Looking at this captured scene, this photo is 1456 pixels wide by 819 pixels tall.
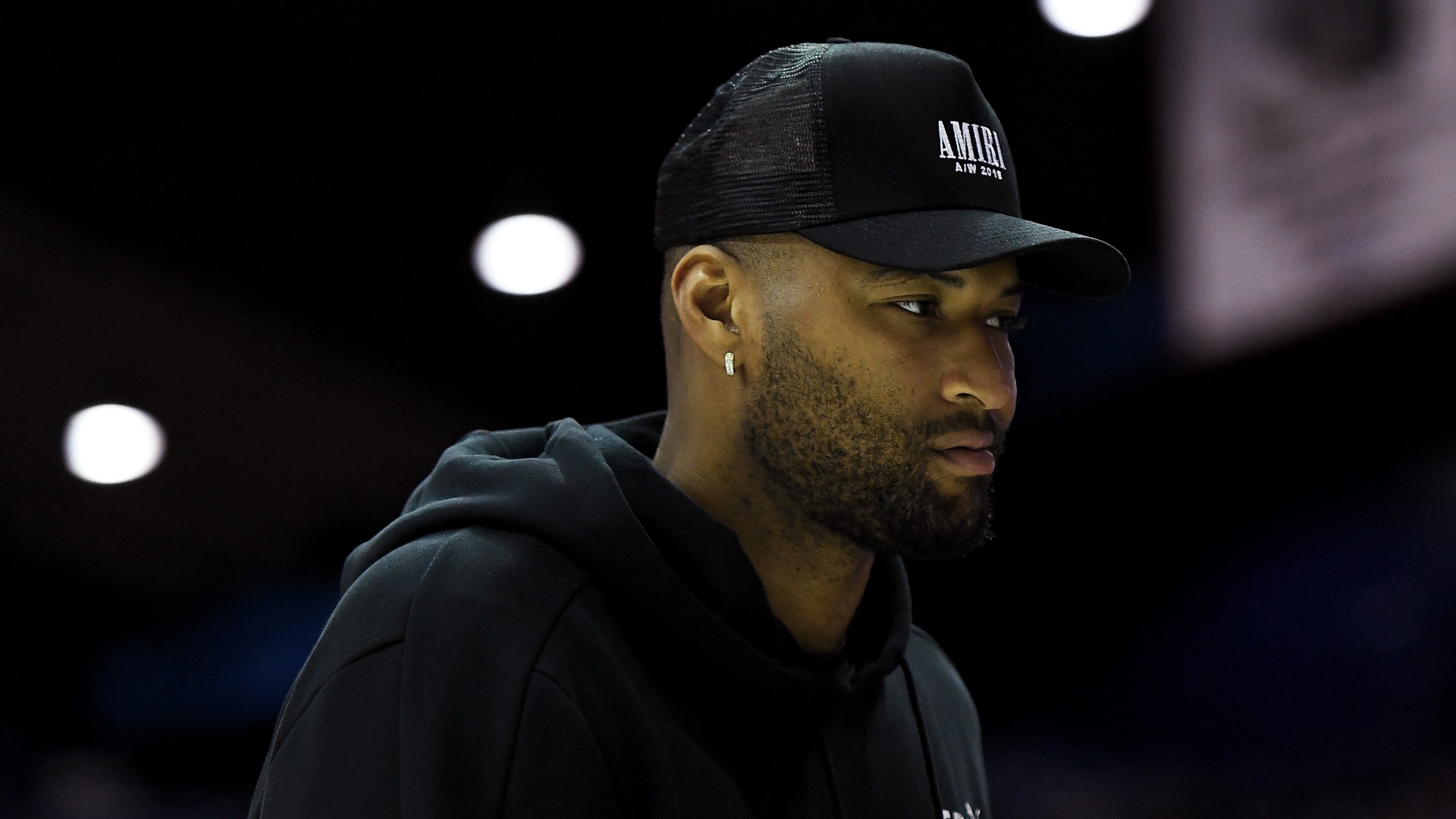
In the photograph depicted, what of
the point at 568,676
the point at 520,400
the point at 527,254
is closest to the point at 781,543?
the point at 568,676

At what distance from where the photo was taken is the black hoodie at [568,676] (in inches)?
39.3

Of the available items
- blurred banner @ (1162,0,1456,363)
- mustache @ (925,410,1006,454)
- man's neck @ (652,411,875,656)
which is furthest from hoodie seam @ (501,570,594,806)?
blurred banner @ (1162,0,1456,363)

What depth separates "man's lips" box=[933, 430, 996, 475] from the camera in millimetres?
1198

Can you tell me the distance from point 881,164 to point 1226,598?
270cm

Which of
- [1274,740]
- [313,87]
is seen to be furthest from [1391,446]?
[313,87]

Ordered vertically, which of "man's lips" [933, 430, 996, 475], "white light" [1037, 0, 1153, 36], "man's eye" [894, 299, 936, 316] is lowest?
"man's lips" [933, 430, 996, 475]

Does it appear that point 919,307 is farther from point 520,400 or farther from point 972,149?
point 520,400

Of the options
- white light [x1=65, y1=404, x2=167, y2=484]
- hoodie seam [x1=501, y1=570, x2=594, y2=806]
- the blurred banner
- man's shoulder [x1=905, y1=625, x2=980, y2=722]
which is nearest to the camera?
hoodie seam [x1=501, y1=570, x2=594, y2=806]

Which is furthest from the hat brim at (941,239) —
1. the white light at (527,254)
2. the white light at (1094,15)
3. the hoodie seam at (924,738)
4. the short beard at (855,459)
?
the white light at (527,254)

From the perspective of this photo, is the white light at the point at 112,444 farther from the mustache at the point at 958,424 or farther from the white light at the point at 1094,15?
the mustache at the point at 958,424

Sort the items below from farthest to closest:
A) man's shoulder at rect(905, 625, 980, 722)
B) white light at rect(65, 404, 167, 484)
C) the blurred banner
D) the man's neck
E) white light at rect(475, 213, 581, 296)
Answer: white light at rect(475, 213, 581, 296)
white light at rect(65, 404, 167, 484)
the blurred banner
man's shoulder at rect(905, 625, 980, 722)
the man's neck

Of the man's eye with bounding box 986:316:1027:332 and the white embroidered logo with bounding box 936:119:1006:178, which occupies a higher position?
the white embroidered logo with bounding box 936:119:1006:178

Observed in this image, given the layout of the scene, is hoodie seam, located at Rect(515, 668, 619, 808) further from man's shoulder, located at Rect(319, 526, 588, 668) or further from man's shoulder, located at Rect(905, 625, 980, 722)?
man's shoulder, located at Rect(905, 625, 980, 722)

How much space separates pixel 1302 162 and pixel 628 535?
8.12 ft
